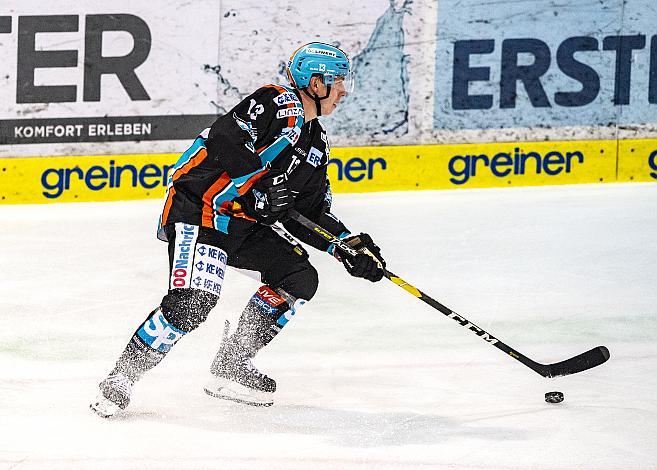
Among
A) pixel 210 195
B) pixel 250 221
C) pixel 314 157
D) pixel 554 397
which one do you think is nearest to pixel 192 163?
pixel 210 195

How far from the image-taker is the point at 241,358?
420 cm

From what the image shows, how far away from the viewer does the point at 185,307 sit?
Answer: 3818 mm

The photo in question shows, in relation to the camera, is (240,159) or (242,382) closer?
(240,159)

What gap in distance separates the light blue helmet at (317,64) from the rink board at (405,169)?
3255 millimetres

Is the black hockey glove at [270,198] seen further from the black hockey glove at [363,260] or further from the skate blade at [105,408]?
the skate blade at [105,408]

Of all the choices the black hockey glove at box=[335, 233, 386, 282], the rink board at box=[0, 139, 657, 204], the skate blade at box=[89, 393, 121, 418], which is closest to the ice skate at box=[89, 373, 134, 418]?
the skate blade at box=[89, 393, 121, 418]

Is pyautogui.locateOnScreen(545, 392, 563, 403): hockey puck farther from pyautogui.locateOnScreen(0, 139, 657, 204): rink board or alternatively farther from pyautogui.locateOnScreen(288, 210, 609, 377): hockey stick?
pyautogui.locateOnScreen(0, 139, 657, 204): rink board

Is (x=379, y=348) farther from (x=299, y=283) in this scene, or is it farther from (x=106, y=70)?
(x=106, y=70)

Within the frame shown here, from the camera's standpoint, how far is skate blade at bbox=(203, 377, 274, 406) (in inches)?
162

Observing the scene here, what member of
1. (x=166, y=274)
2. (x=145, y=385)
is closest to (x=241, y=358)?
(x=145, y=385)

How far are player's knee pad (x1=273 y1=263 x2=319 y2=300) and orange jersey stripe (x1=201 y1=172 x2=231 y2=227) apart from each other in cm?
27

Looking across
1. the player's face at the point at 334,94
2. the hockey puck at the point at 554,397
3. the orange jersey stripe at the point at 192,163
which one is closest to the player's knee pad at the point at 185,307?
the orange jersey stripe at the point at 192,163

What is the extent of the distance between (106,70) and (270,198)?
3.37 meters

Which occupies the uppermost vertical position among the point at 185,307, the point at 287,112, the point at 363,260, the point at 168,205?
the point at 287,112
